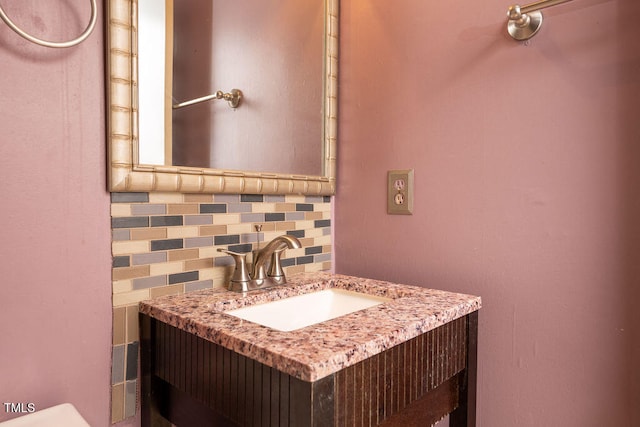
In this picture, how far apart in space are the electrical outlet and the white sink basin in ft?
0.88

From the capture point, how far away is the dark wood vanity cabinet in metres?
0.64

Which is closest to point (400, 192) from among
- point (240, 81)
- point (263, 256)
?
A: point (263, 256)

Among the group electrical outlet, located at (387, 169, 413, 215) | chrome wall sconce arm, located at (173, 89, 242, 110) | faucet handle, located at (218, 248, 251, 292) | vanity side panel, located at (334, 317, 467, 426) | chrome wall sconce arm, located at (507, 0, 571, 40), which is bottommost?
vanity side panel, located at (334, 317, 467, 426)

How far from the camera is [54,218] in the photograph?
0.80 metres

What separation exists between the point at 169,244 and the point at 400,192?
63 centimetres

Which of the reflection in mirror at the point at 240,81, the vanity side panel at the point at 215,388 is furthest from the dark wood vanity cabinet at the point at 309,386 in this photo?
the reflection in mirror at the point at 240,81

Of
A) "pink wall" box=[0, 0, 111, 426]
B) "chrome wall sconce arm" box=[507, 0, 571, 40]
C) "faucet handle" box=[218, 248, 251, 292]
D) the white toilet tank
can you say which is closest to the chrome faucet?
"faucet handle" box=[218, 248, 251, 292]

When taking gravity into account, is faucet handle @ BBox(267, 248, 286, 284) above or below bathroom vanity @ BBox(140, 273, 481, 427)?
above

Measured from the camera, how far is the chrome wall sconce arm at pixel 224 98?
38.8 inches

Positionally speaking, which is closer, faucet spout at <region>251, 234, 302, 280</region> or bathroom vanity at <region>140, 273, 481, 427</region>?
bathroom vanity at <region>140, 273, 481, 427</region>

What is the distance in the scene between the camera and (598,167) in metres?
0.86

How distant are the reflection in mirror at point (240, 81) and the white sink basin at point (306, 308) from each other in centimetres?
37

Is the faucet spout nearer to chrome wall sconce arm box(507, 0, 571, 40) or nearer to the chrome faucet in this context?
the chrome faucet

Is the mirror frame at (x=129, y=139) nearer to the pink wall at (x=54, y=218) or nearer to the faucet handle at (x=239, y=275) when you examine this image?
the pink wall at (x=54, y=218)
